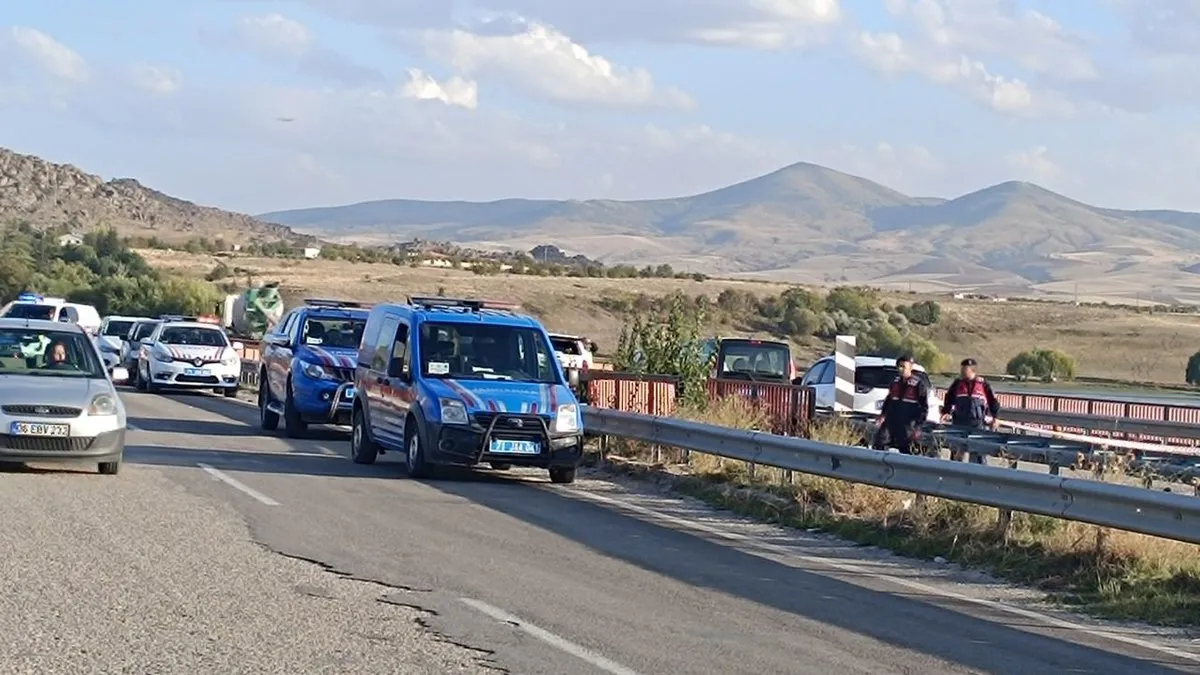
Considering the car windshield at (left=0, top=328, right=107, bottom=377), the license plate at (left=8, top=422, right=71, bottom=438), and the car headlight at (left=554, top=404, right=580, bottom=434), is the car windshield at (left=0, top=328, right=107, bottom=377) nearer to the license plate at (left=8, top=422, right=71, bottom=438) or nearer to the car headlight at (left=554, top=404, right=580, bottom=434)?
the license plate at (left=8, top=422, right=71, bottom=438)

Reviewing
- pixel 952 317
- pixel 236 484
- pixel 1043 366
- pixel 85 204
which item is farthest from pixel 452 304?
pixel 85 204

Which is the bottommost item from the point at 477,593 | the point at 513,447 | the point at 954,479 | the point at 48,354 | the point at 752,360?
the point at 477,593

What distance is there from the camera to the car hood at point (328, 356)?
24.3 m

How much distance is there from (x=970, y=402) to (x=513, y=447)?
5609 mm

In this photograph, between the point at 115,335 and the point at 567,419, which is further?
the point at 115,335

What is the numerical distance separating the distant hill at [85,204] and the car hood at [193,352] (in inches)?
4133

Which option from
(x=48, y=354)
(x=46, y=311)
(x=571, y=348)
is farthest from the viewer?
(x=46, y=311)

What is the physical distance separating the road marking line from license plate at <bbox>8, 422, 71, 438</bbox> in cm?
164

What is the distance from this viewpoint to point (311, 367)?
24.2 meters

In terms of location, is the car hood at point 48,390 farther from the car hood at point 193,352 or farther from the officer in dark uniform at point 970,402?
the car hood at point 193,352

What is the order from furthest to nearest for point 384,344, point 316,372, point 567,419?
1. point 316,372
2. point 384,344
3. point 567,419

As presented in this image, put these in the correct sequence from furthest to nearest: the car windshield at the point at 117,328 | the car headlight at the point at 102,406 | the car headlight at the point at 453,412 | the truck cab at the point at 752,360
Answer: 1. the car windshield at the point at 117,328
2. the truck cab at the point at 752,360
3. the car headlight at the point at 453,412
4. the car headlight at the point at 102,406

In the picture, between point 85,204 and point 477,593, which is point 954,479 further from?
point 85,204

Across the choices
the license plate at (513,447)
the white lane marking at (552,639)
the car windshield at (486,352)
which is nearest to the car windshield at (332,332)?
the car windshield at (486,352)
